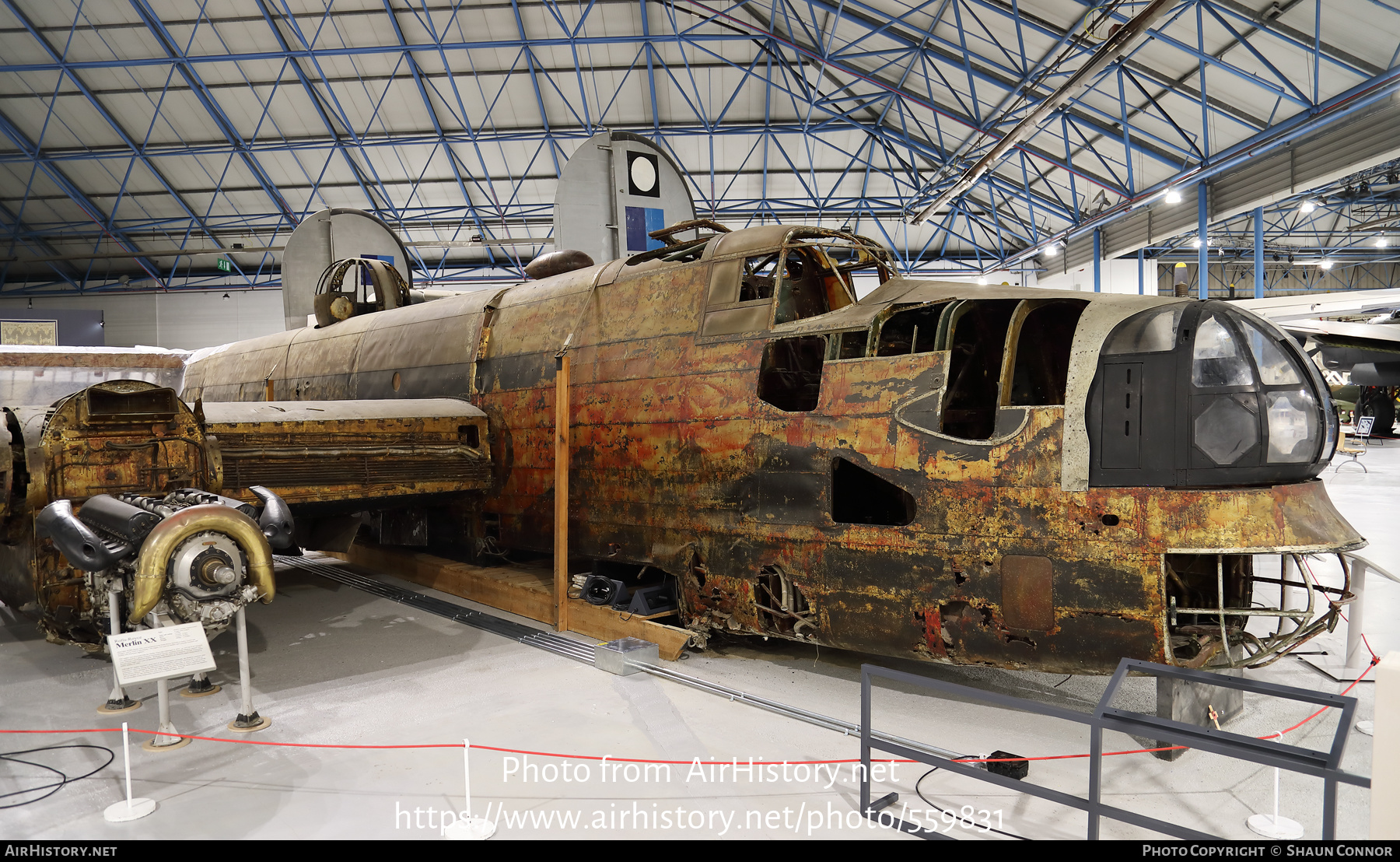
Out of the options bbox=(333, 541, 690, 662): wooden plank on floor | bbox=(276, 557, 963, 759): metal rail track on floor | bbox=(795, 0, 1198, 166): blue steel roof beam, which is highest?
bbox=(795, 0, 1198, 166): blue steel roof beam

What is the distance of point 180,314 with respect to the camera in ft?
107

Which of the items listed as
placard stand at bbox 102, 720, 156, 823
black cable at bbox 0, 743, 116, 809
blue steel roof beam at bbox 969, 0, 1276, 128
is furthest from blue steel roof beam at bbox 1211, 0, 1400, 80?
black cable at bbox 0, 743, 116, 809

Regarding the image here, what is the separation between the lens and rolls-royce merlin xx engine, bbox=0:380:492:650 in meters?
A: 5.35

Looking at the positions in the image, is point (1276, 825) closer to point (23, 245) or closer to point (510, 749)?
point (510, 749)

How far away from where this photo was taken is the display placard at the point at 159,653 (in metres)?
4.88

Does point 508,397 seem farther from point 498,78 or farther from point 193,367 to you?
point 498,78

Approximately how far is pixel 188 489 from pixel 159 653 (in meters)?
1.89

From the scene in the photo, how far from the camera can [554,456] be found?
813 cm

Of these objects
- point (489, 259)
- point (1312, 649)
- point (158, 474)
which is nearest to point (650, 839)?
point (158, 474)

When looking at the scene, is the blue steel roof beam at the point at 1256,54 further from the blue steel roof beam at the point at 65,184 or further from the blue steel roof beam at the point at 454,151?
the blue steel roof beam at the point at 65,184

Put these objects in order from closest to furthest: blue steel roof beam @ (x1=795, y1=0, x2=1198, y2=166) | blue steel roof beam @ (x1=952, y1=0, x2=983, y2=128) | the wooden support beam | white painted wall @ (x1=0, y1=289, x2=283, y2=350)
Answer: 1. the wooden support beam
2. blue steel roof beam @ (x1=952, y1=0, x2=983, y2=128)
3. blue steel roof beam @ (x1=795, y1=0, x2=1198, y2=166)
4. white painted wall @ (x1=0, y1=289, x2=283, y2=350)

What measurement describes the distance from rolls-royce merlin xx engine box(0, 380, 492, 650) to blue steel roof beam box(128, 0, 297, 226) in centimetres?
1798

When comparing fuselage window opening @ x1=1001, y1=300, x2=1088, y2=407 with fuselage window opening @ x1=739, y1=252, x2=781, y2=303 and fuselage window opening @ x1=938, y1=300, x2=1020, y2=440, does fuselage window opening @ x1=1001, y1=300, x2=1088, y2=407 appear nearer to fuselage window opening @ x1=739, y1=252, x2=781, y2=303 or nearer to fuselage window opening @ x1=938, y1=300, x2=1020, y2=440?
fuselage window opening @ x1=938, y1=300, x2=1020, y2=440

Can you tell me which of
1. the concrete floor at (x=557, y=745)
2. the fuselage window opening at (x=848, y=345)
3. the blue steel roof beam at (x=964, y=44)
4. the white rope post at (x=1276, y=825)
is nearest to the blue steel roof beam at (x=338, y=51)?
the blue steel roof beam at (x=964, y=44)
